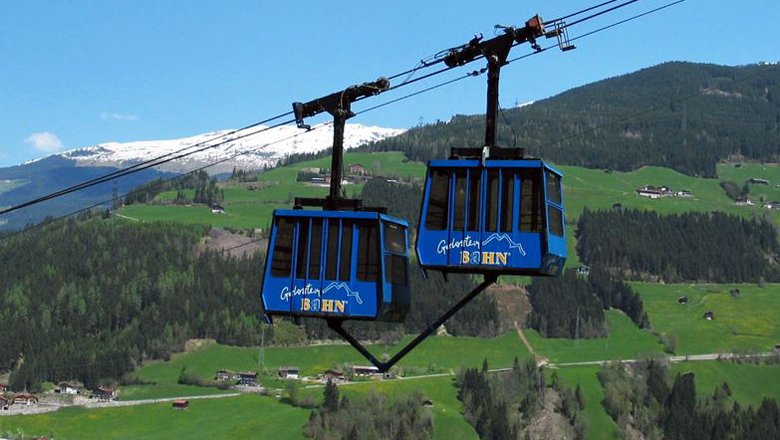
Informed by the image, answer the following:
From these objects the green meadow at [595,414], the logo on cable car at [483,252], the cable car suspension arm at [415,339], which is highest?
the logo on cable car at [483,252]

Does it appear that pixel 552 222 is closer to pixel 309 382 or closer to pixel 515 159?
pixel 515 159

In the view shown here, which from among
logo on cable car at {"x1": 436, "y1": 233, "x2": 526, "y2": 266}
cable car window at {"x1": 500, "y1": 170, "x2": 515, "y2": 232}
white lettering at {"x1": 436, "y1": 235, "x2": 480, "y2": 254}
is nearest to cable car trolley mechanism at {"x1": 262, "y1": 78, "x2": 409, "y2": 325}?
white lettering at {"x1": 436, "y1": 235, "x2": 480, "y2": 254}

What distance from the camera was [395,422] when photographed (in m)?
168

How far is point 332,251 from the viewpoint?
3359 cm

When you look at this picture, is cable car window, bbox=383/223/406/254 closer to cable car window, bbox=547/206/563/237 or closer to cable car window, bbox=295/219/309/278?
cable car window, bbox=295/219/309/278

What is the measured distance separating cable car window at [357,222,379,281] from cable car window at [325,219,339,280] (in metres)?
0.66

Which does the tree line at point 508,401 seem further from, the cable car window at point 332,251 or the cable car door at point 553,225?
the cable car door at point 553,225

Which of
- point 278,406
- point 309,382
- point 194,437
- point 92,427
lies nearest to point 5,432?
point 92,427

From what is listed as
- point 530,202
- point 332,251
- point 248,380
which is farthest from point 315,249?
point 248,380

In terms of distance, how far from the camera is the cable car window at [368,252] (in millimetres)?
33156

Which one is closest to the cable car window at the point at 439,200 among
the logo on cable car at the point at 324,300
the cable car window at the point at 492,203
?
the cable car window at the point at 492,203

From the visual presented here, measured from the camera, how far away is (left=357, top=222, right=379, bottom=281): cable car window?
109ft

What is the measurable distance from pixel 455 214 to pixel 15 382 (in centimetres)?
17961

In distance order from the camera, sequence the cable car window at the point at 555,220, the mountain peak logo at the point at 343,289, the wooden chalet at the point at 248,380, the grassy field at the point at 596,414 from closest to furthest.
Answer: the cable car window at the point at 555,220, the mountain peak logo at the point at 343,289, the grassy field at the point at 596,414, the wooden chalet at the point at 248,380
